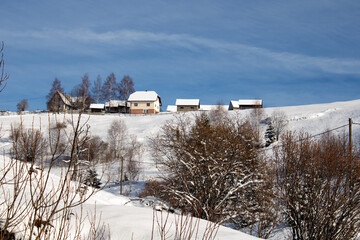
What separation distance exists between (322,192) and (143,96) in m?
67.1

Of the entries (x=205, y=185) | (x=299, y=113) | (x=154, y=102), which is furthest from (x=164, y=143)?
(x=154, y=102)

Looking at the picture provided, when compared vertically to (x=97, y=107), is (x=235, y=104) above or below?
above

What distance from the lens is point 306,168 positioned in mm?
10008

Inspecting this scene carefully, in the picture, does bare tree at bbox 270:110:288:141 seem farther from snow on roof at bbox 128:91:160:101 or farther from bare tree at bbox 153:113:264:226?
snow on roof at bbox 128:91:160:101

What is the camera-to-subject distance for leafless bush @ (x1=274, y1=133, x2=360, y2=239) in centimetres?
872

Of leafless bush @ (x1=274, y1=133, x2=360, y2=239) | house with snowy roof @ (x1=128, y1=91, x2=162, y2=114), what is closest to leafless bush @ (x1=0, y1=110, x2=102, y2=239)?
leafless bush @ (x1=274, y1=133, x2=360, y2=239)

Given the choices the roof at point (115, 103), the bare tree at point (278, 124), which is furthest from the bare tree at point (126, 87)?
the bare tree at point (278, 124)

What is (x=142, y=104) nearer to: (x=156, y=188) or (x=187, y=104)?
(x=187, y=104)

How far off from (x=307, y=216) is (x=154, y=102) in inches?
2619

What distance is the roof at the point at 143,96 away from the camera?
7332cm

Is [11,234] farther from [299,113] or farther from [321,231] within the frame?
[299,113]

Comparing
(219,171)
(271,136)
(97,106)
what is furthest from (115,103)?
(219,171)

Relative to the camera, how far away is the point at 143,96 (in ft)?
244

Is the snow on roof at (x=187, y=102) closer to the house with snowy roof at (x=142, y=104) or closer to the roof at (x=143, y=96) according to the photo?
the roof at (x=143, y=96)
